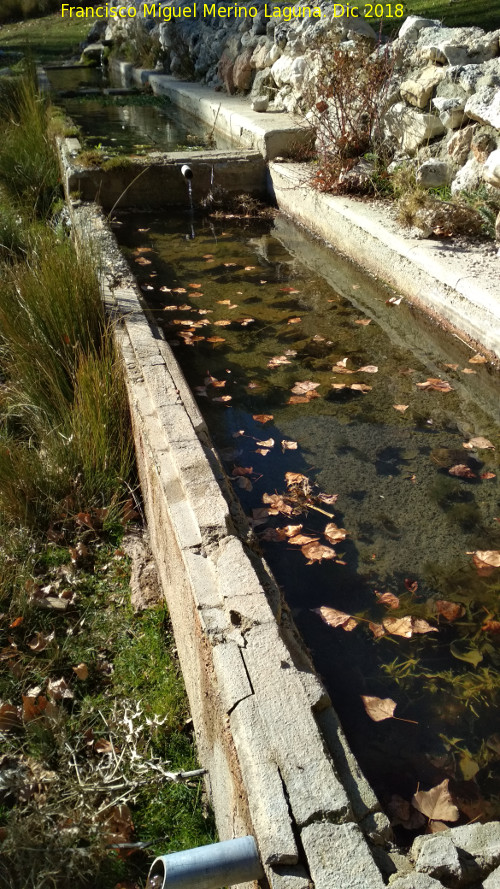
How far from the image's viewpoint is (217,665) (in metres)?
1.77

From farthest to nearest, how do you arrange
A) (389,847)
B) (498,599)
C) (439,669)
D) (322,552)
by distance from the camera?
(322,552) < (498,599) < (439,669) < (389,847)

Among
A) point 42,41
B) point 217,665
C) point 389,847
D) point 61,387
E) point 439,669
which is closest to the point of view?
point 389,847

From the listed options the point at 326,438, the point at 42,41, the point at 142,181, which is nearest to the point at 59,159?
the point at 142,181

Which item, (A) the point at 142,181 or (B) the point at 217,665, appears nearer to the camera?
(B) the point at 217,665

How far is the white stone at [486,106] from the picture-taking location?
5012mm

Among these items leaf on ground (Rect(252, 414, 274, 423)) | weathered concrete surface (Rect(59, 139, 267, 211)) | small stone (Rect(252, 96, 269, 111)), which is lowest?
leaf on ground (Rect(252, 414, 274, 423))

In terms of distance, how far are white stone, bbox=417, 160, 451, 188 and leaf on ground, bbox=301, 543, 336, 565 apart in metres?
3.69

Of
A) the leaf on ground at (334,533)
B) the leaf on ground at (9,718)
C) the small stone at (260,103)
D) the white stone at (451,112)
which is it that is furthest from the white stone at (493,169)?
the small stone at (260,103)

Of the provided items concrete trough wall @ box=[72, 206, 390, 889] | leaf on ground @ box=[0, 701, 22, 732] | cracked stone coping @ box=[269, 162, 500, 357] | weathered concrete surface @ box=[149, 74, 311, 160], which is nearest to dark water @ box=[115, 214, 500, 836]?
cracked stone coping @ box=[269, 162, 500, 357]

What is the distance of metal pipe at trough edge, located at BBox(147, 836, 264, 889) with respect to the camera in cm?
133

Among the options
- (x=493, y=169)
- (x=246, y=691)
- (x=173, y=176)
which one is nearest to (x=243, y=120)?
(x=173, y=176)

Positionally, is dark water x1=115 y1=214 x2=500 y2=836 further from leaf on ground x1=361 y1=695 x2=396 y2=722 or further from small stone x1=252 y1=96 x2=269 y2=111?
small stone x1=252 y1=96 x2=269 y2=111

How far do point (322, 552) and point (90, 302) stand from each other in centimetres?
166

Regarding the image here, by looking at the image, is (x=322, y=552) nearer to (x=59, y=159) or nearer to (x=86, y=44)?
(x=59, y=159)
